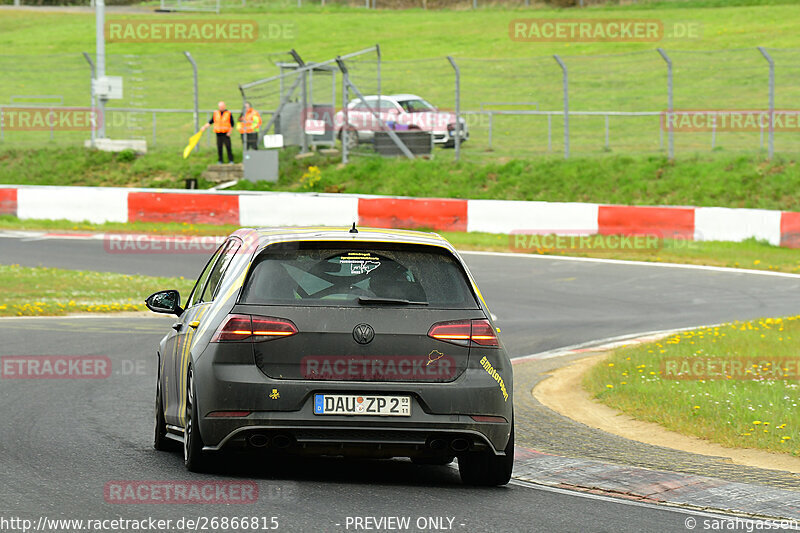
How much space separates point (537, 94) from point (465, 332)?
3841cm

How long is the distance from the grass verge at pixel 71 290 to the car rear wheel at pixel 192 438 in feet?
33.9

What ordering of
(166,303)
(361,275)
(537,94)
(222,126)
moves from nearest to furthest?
(361,275)
(166,303)
(222,126)
(537,94)

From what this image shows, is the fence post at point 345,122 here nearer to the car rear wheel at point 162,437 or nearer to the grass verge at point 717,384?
the grass verge at point 717,384

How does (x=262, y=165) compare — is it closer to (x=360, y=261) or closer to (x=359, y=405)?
(x=360, y=261)

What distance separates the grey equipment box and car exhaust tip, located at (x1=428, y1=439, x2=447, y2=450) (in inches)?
1011

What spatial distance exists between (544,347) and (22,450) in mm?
7931

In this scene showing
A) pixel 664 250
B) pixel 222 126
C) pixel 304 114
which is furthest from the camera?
pixel 304 114

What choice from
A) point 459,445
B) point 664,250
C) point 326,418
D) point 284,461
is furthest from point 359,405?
point 664,250

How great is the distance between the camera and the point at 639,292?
20031 mm

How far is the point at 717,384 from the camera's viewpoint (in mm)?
11398

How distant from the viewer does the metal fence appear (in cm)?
3344

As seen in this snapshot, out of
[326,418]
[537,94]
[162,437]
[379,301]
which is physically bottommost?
[162,437]

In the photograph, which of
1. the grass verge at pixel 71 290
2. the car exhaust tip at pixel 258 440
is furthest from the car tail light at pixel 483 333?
the grass verge at pixel 71 290

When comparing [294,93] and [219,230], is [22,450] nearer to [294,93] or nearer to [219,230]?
[219,230]
